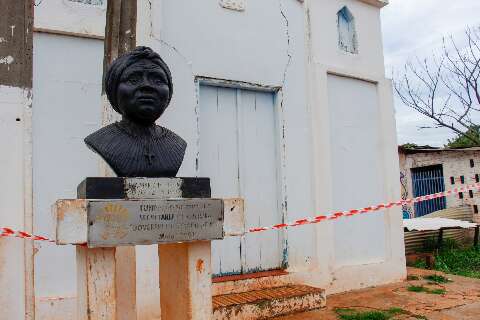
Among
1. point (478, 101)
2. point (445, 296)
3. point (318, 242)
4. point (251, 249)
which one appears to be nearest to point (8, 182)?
point (251, 249)

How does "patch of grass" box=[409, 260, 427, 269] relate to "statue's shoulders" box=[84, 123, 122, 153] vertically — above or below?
→ below

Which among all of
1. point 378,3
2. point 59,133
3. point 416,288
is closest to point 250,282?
point 416,288

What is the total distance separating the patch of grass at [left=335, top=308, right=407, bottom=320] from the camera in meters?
4.86

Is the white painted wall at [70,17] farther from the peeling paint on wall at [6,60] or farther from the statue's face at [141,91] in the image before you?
the statue's face at [141,91]

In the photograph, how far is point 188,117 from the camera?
207 inches

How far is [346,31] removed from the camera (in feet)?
23.2

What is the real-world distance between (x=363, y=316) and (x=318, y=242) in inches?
54.2

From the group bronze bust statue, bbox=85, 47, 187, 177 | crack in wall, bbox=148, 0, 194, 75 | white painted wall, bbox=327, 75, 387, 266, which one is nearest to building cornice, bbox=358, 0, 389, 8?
white painted wall, bbox=327, 75, 387, 266

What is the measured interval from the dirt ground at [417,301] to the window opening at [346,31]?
3645 millimetres

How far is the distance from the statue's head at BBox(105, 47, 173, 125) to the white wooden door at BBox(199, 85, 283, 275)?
241 cm

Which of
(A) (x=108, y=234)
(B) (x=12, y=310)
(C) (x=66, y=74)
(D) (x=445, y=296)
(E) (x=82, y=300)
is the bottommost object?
(D) (x=445, y=296)

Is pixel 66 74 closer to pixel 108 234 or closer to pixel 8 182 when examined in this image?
pixel 8 182

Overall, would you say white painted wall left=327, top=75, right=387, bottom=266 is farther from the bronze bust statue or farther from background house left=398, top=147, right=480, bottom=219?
background house left=398, top=147, right=480, bottom=219

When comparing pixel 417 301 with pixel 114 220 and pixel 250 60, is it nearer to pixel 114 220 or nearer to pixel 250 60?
pixel 250 60
